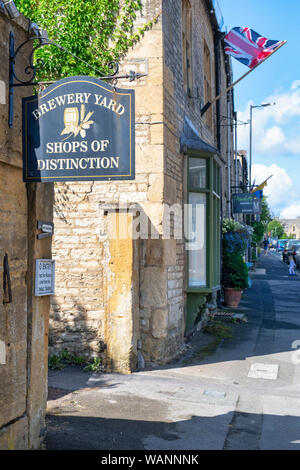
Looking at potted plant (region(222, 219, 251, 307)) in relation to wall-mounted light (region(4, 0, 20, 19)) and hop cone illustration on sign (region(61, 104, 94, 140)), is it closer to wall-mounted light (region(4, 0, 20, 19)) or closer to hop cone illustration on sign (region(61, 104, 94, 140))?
hop cone illustration on sign (region(61, 104, 94, 140))

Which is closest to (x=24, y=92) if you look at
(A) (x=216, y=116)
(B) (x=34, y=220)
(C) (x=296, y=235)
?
(B) (x=34, y=220)

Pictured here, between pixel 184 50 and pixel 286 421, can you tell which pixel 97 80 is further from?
pixel 184 50

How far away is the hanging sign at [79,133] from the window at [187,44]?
6.37 m

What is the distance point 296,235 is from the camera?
495 ft

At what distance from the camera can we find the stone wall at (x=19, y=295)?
4.24m

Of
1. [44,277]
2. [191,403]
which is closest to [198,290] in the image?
[191,403]

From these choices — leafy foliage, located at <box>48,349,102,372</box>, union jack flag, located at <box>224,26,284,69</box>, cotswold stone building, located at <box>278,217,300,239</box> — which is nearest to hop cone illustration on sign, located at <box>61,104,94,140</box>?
leafy foliage, located at <box>48,349,102,372</box>

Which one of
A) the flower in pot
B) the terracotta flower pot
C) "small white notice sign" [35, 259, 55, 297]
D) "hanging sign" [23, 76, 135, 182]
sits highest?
"hanging sign" [23, 76, 135, 182]

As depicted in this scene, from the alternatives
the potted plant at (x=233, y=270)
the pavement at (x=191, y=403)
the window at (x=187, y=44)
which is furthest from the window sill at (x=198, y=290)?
the potted plant at (x=233, y=270)

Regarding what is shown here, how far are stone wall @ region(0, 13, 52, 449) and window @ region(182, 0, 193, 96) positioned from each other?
6.56 metres

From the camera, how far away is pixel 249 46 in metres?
12.8

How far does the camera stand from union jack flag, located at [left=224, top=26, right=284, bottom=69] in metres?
12.4

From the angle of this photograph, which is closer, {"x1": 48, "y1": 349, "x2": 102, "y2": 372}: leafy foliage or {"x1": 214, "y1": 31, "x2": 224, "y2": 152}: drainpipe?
{"x1": 48, "y1": 349, "x2": 102, "y2": 372}: leafy foliage

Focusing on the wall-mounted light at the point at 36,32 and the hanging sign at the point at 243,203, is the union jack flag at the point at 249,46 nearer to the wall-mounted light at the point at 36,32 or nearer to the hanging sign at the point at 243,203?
the wall-mounted light at the point at 36,32
